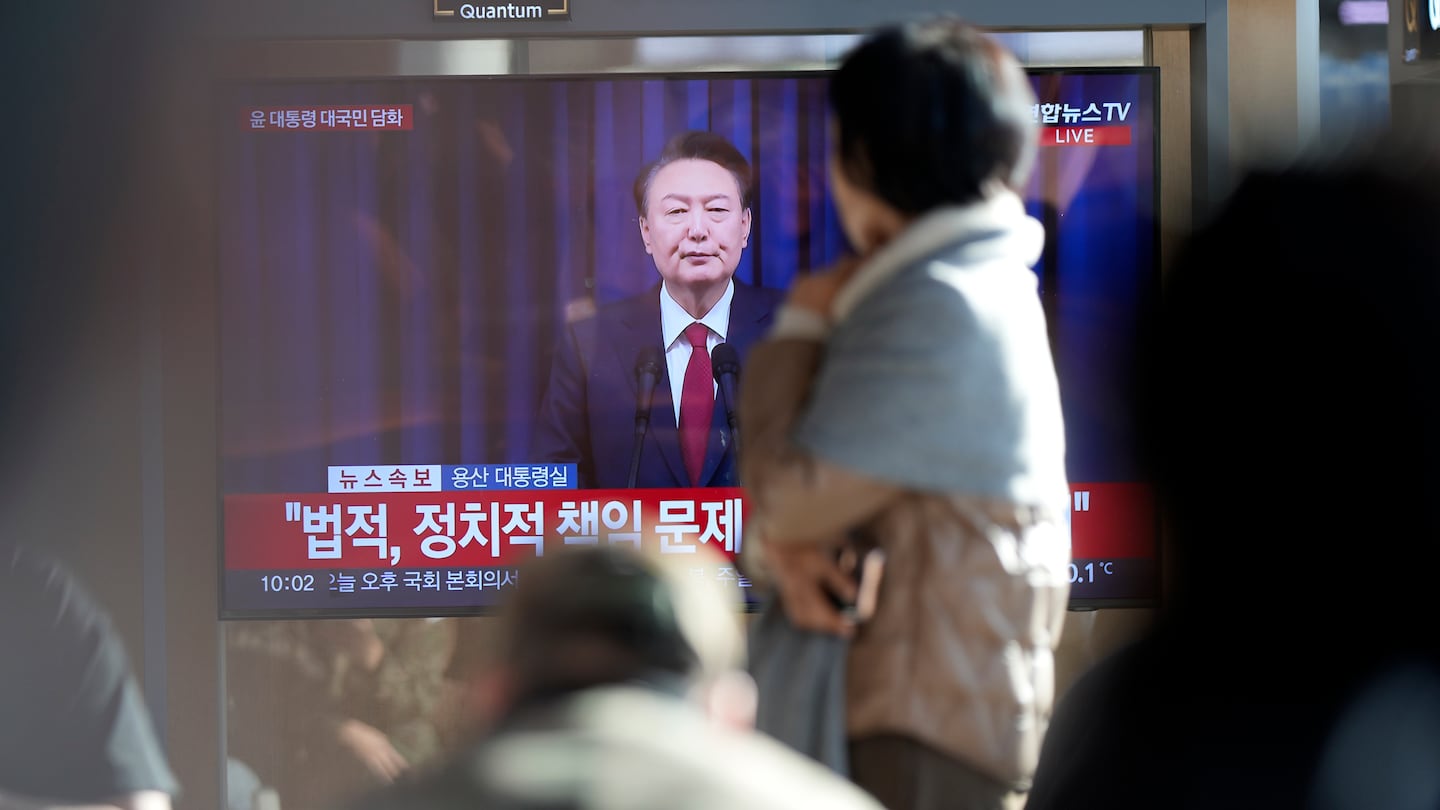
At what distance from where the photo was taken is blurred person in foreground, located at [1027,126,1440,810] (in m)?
1.38

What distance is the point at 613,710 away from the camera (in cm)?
139

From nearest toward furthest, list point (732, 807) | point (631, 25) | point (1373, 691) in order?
point (732, 807)
point (1373, 691)
point (631, 25)

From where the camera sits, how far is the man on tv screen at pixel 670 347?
4754 millimetres

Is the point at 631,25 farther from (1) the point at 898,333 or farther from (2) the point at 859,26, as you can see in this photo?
(1) the point at 898,333

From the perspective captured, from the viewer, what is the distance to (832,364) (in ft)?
7.11

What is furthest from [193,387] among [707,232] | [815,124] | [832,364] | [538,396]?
[832,364]

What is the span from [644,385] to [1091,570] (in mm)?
1509

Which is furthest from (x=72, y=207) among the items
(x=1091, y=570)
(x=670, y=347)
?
(x=1091, y=570)

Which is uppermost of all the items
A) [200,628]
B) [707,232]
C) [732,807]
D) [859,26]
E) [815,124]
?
[859,26]

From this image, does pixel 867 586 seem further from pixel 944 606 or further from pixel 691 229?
pixel 691 229

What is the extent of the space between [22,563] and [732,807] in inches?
76.8

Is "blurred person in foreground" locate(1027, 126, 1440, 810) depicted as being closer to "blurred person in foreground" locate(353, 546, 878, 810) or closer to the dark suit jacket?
"blurred person in foreground" locate(353, 546, 878, 810)

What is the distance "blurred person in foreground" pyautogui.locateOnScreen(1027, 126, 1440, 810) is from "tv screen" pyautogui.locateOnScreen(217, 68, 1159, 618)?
327cm
